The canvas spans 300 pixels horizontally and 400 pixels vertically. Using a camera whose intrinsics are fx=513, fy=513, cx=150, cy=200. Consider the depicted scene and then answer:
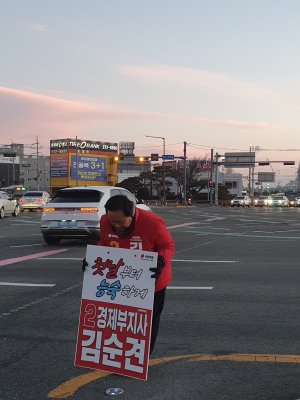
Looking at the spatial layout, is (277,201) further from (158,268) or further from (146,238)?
(158,268)

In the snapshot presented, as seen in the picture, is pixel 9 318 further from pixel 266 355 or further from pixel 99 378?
pixel 266 355

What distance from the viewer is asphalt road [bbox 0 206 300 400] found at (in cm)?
428

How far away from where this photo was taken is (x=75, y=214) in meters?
14.2

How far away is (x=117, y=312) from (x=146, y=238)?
698 millimetres

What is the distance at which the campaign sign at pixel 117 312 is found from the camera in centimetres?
426

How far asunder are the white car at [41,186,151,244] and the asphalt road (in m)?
2.69

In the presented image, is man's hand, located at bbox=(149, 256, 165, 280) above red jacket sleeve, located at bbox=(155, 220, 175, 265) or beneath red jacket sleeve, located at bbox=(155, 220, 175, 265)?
beneath

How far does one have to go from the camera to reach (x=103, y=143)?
328 ft

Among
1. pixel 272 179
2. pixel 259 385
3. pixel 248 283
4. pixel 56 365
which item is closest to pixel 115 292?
pixel 56 365

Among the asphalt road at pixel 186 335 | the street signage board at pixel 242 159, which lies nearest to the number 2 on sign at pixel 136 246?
the asphalt road at pixel 186 335

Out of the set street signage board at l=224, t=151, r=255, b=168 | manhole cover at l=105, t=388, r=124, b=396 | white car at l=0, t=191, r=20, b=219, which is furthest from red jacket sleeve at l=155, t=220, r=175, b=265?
street signage board at l=224, t=151, r=255, b=168

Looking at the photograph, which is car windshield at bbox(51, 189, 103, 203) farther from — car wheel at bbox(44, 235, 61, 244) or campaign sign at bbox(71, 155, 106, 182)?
campaign sign at bbox(71, 155, 106, 182)

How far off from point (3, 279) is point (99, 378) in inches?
213

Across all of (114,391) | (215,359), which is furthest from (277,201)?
(114,391)
